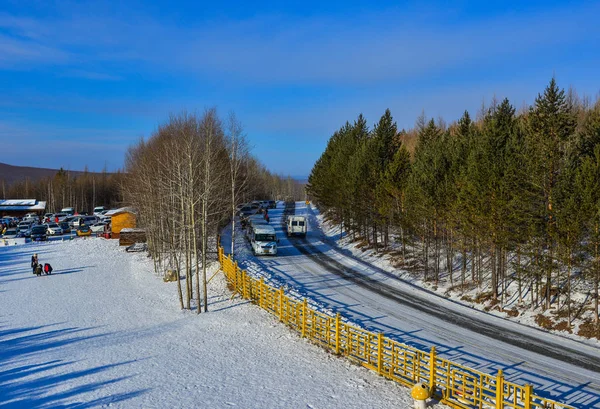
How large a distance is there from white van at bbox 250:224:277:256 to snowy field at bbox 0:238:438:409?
902 cm

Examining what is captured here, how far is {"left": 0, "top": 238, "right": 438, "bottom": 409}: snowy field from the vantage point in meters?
12.2

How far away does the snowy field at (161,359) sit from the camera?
40.0ft

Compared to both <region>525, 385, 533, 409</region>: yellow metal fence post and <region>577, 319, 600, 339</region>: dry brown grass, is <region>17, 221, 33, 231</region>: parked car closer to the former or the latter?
<region>577, 319, 600, 339</region>: dry brown grass

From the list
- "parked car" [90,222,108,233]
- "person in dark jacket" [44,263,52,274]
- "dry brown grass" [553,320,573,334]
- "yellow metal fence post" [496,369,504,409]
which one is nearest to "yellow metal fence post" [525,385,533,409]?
"yellow metal fence post" [496,369,504,409]

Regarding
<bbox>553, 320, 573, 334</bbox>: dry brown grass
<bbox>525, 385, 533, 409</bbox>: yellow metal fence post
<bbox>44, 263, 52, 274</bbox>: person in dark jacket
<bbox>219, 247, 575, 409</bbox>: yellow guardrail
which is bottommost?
<bbox>553, 320, 573, 334</bbox>: dry brown grass

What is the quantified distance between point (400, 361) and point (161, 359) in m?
8.55

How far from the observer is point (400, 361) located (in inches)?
523

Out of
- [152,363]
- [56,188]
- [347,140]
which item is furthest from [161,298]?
[56,188]

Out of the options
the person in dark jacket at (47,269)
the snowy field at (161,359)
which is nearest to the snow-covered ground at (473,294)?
the snowy field at (161,359)

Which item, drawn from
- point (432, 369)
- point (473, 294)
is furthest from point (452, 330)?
point (432, 369)

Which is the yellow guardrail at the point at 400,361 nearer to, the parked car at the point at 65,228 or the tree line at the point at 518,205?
the tree line at the point at 518,205

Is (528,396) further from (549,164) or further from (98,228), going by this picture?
(98,228)

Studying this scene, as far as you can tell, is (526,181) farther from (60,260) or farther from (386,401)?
(60,260)

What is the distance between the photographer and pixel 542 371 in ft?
49.2
